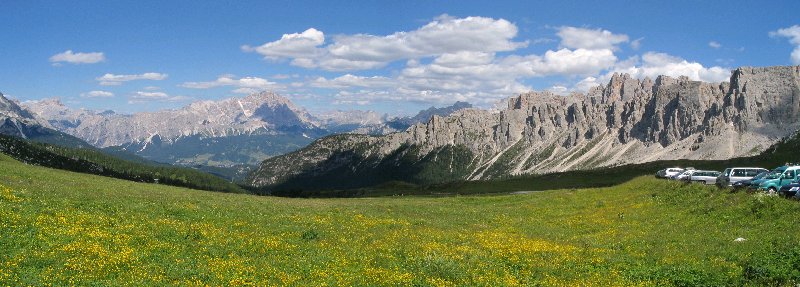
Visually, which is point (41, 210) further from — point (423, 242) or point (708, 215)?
point (708, 215)

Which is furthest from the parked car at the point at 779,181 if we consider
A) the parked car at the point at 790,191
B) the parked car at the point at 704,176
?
the parked car at the point at 704,176

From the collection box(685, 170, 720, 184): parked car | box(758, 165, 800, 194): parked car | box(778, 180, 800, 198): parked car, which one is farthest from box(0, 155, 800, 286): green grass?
box(685, 170, 720, 184): parked car

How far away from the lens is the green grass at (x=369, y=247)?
1925 centimetres

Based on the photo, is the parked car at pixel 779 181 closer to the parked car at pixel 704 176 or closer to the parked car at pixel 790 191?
the parked car at pixel 790 191

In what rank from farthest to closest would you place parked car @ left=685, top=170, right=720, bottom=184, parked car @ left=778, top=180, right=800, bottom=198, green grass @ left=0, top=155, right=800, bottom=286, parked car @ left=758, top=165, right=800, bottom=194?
parked car @ left=685, top=170, right=720, bottom=184 < parked car @ left=758, top=165, right=800, bottom=194 < parked car @ left=778, top=180, right=800, bottom=198 < green grass @ left=0, top=155, right=800, bottom=286

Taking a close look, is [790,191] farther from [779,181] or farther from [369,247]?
[369,247]

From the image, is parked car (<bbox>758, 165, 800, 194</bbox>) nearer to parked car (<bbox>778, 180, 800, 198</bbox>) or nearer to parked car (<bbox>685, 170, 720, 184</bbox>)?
parked car (<bbox>778, 180, 800, 198</bbox>)

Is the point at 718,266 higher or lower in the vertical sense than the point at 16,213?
lower

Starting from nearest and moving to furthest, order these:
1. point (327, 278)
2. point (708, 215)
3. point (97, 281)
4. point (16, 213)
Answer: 1. point (97, 281)
2. point (327, 278)
3. point (16, 213)
4. point (708, 215)

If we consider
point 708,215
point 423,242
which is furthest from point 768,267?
point 708,215

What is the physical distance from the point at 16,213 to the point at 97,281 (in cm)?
1216

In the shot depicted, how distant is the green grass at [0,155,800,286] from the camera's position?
1925 centimetres

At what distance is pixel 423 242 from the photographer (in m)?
29.3

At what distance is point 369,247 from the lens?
88.3 ft
